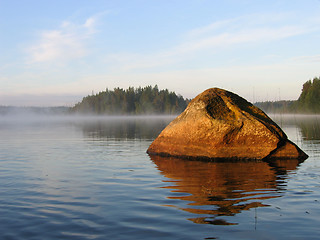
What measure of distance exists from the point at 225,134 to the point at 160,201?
7453 millimetres

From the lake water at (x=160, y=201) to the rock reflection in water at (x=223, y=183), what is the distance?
22 millimetres

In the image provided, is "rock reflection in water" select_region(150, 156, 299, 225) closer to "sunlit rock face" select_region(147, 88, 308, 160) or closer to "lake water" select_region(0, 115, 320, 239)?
"lake water" select_region(0, 115, 320, 239)

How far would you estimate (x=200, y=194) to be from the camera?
28.6 feet

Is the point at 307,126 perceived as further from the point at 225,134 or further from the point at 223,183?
the point at 223,183

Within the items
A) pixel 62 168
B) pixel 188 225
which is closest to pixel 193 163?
pixel 62 168

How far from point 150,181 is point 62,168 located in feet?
14.7

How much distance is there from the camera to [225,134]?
14.8 m

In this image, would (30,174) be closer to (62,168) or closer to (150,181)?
(62,168)

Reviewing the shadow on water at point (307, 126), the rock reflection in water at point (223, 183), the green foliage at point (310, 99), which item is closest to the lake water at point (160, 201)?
the rock reflection in water at point (223, 183)

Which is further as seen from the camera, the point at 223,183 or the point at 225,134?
the point at 225,134

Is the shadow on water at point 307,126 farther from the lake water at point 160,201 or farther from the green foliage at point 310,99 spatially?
the green foliage at point 310,99

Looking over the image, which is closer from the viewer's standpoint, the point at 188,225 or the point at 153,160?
the point at 188,225

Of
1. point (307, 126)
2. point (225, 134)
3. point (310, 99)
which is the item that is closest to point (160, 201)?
point (225, 134)

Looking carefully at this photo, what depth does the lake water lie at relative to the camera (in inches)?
236
